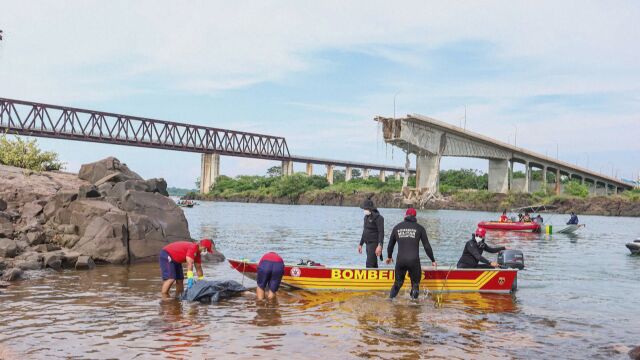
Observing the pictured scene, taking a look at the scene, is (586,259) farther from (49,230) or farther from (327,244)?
(49,230)

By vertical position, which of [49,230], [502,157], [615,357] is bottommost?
[615,357]

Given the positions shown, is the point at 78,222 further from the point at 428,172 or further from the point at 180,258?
the point at 428,172

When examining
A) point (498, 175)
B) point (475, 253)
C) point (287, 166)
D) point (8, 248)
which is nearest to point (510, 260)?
point (475, 253)

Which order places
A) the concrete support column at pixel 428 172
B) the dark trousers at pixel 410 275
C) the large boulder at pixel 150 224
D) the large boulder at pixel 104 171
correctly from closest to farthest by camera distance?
the dark trousers at pixel 410 275 < the large boulder at pixel 150 224 < the large boulder at pixel 104 171 < the concrete support column at pixel 428 172

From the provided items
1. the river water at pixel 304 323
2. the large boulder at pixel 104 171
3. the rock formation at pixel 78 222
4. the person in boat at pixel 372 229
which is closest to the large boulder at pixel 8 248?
the rock formation at pixel 78 222

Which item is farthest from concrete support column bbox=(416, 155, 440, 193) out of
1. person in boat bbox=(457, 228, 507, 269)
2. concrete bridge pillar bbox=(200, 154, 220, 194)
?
person in boat bbox=(457, 228, 507, 269)

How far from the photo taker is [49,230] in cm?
1928

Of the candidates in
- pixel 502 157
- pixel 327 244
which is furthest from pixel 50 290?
pixel 502 157

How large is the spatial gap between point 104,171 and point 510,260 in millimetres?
16781

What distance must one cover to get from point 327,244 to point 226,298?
1840 centimetres

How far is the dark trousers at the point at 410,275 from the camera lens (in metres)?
12.8

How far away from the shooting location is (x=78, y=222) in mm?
19672

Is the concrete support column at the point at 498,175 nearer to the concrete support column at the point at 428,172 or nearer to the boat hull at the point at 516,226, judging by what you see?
the concrete support column at the point at 428,172

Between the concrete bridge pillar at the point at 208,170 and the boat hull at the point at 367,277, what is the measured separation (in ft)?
463
